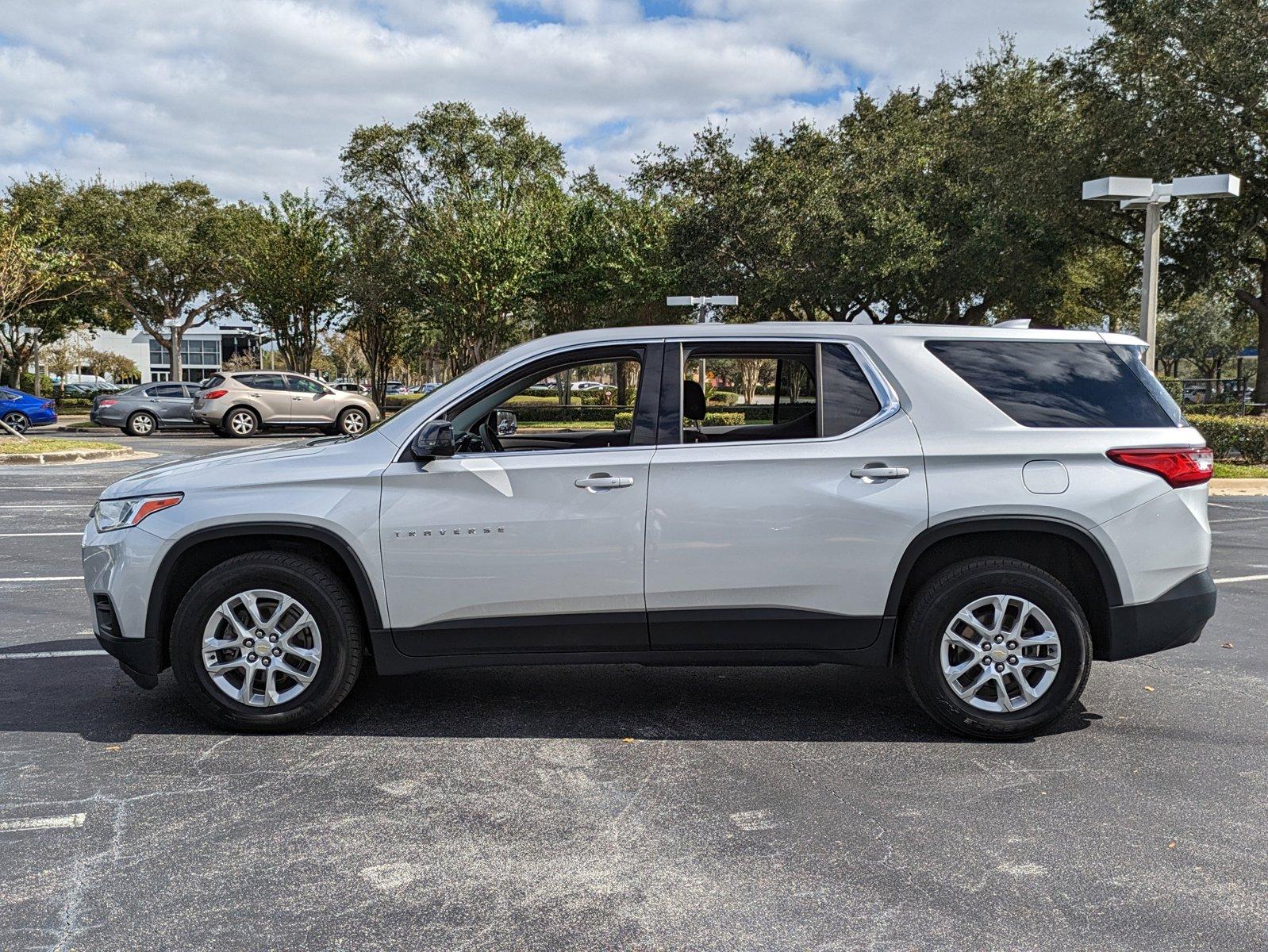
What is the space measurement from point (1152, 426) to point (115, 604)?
4.55 m

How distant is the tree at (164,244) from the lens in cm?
3847

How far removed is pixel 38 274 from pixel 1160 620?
75.6ft

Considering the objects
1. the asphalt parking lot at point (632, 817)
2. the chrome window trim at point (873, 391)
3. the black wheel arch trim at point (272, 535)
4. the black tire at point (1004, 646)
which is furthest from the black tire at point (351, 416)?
the black tire at point (1004, 646)

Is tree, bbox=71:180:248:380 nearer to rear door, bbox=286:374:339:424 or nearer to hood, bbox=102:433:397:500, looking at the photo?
rear door, bbox=286:374:339:424

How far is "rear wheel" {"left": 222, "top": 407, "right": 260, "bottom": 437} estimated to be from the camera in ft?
85.4

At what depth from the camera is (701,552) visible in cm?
445

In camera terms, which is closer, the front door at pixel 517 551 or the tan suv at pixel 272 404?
the front door at pixel 517 551

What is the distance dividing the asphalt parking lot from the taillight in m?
1.16

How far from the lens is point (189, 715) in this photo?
488 centimetres

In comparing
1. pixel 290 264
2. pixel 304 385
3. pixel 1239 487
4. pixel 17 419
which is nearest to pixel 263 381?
pixel 304 385

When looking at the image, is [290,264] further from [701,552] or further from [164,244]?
[701,552]

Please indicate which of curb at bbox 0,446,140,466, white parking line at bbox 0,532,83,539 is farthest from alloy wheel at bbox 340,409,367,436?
white parking line at bbox 0,532,83,539

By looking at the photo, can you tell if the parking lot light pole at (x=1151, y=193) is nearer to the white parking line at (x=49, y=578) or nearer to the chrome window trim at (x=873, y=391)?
the chrome window trim at (x=873, y=391)

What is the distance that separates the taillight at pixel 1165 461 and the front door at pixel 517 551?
6.68 ft
